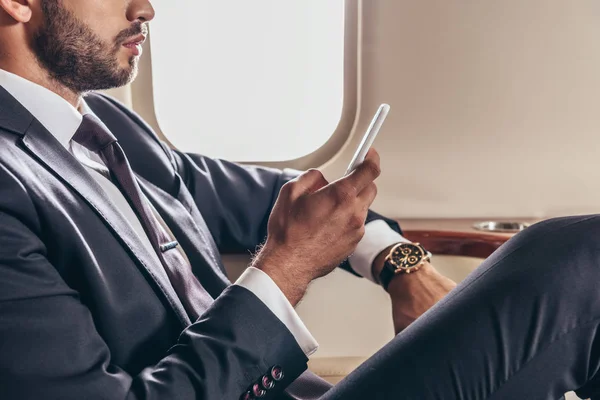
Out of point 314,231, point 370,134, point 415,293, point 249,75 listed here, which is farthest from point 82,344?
point 249,75

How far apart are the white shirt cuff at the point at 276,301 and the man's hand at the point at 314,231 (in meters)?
0.01

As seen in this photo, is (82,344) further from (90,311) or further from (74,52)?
(74,52)

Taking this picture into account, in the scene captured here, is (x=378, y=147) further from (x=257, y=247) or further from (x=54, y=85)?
(x=54, y=85)

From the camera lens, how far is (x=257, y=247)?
1348mm

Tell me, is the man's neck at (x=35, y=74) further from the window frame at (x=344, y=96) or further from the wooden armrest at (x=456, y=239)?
the wooden armrest at (x=456, y=239)

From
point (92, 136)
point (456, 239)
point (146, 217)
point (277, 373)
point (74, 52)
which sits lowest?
point (456, 239)

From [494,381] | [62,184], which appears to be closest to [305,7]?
[62,184]

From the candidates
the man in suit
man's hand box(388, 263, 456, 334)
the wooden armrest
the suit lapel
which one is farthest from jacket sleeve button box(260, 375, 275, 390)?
the wooden armrest

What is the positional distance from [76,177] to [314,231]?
32cm

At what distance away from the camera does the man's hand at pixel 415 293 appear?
106cm

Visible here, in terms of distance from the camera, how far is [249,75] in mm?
1543

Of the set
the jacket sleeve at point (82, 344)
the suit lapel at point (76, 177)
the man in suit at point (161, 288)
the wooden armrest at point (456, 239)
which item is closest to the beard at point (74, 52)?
the man in suit at point (161, 288)

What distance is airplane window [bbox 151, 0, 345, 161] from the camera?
1.51 m

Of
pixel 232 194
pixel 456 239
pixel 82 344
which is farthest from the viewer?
pixel 456 239
